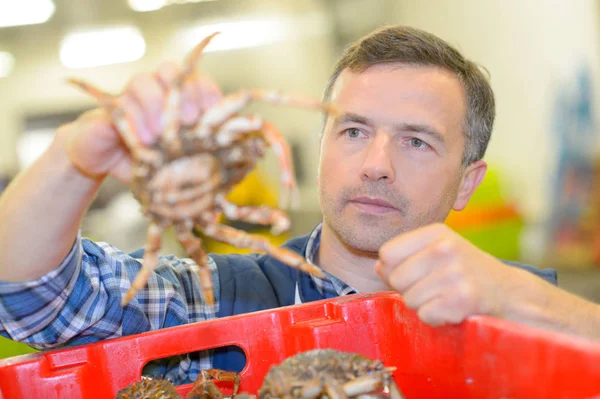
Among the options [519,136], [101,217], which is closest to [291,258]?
[519,136]

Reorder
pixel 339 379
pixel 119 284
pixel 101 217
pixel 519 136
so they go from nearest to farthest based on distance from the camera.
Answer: pixel 339 379
pixel 119 284
pixel 519 136
pixel 101 217

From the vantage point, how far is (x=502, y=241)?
163 inches

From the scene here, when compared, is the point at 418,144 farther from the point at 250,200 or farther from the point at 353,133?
the point at 250,200

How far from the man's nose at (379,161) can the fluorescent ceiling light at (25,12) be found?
5.73 metres

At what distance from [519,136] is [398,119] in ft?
12.0

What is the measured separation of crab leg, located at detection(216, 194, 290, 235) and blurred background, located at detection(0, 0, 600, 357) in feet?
4.54

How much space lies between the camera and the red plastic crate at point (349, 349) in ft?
2.85

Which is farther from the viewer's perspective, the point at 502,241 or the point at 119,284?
the point at 502,241

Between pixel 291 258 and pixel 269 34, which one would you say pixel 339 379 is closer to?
pixel 291 258

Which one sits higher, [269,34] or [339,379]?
[269,34]

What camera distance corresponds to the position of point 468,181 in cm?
174

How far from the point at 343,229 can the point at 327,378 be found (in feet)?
2.02

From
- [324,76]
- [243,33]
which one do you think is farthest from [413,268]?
[243,33]

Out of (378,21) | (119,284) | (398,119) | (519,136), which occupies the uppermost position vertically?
(378,21)
